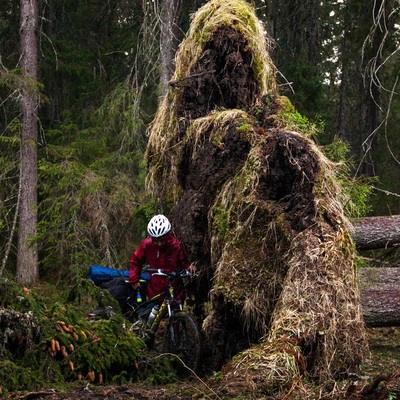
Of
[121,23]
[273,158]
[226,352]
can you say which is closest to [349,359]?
[226,352]

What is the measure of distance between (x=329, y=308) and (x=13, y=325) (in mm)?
2656

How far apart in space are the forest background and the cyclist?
1578 mm

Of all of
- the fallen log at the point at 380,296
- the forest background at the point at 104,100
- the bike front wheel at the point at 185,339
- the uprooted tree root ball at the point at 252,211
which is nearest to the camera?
the uprooted tree root ball at the point at 252,211

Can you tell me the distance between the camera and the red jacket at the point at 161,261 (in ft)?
25.9

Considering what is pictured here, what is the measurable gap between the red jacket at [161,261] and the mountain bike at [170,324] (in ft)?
0.46

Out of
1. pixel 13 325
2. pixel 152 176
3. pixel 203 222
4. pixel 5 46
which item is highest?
pixel 5 46

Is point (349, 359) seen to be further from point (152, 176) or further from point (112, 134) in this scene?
point (112, 134)

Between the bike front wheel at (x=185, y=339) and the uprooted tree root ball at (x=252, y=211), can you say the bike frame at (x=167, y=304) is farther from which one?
the uprooted tree root ball at (x=252, y=211)

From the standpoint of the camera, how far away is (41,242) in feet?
49.8

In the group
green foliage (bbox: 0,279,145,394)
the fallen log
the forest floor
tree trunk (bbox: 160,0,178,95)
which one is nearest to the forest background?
tree trunk (bbox: 160,0,178,95)

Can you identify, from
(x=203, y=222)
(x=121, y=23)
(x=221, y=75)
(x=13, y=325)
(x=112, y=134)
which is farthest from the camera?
(x=121, y=23)

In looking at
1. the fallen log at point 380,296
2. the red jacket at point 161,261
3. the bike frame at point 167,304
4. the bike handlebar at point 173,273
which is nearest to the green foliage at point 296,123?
the red jacket at point 161,261

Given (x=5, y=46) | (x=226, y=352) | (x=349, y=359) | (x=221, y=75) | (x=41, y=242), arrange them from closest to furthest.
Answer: (x=349, y=359) < (x=226, y=352) < (x=221, y=75) < (x=41, y=242) < (x=5, y=46)

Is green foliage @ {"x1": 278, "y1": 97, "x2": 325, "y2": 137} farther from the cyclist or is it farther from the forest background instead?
the forest background
